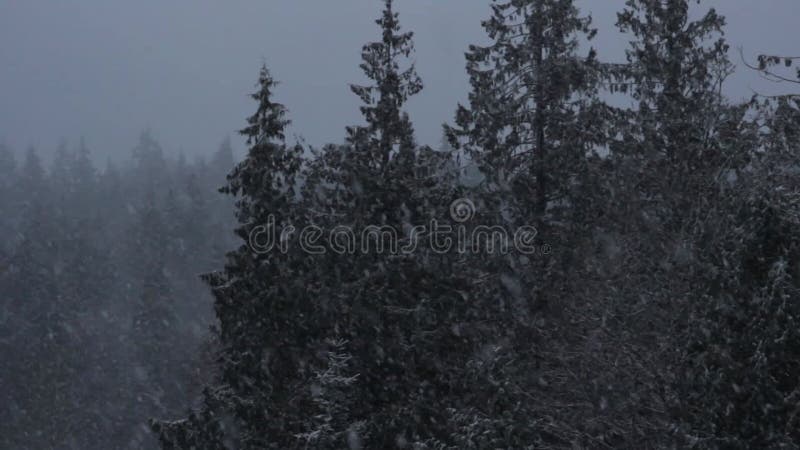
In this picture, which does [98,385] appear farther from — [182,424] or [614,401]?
[614,401]

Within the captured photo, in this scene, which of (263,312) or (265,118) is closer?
(263,312)

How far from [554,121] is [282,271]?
6478 millimetres

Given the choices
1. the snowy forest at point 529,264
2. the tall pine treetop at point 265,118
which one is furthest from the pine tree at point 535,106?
the tall pine treetop at point 265,118

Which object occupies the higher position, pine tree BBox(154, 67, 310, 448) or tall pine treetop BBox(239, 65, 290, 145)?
tall pine treetop BBox(239, 65, 290, 145)

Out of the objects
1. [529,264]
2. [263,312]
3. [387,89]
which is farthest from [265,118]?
[529,264]

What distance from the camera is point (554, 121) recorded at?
1593 centimetres

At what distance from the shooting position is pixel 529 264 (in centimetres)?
1541

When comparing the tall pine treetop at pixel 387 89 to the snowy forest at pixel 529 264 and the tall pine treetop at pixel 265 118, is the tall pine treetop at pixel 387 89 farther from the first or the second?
the tall pine treetop at pixel 265 118

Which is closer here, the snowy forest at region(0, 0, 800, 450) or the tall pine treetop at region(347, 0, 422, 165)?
the snowy forest at region(0, 0, 800, 450)

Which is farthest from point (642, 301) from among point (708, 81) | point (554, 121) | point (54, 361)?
point (54, 361)

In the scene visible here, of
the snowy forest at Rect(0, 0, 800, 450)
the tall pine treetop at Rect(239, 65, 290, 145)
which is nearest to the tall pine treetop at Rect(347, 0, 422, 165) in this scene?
the snowy forest at Rect(0, 0, 800, 450)

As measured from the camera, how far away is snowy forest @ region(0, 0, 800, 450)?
9.21 m

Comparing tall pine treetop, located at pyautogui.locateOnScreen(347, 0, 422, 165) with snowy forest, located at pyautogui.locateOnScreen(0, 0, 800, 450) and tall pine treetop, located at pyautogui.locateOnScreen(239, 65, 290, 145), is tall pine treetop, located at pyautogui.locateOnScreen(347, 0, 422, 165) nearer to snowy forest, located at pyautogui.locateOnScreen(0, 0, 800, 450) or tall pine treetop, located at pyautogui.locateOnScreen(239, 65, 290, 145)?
snowy forest, located at pyautogui.locateOnScreen(0, 0, 800, 450)

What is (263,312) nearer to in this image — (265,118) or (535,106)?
(265,118)
